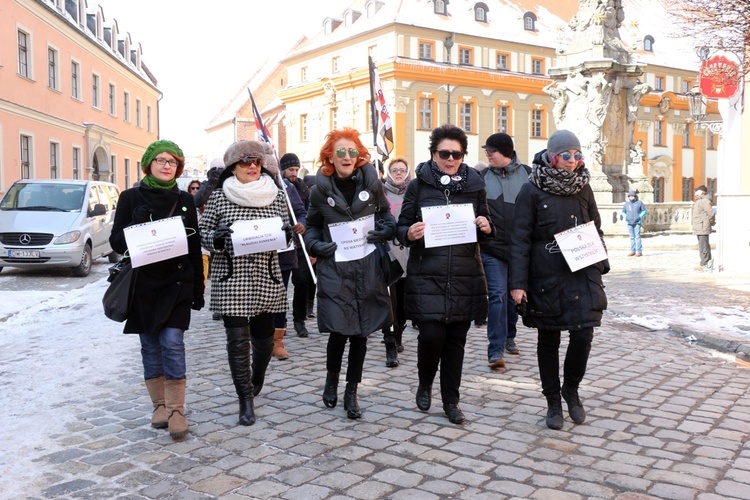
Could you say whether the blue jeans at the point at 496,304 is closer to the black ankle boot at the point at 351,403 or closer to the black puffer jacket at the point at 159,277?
the black ankle boot at the point at 351,403

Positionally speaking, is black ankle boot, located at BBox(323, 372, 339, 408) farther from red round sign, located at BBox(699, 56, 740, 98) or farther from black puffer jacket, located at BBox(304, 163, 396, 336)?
red round sign, located at BBox(699, 56, 740, 98)

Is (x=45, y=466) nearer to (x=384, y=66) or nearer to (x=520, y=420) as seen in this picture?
(x=520, y=420)

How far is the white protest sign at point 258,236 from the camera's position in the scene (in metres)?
5.18

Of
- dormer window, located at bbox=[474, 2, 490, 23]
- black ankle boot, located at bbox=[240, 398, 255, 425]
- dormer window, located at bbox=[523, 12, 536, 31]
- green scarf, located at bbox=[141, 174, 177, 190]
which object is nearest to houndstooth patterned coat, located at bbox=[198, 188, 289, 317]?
green scarf, located at bbox=[141, 174, 177, 190]

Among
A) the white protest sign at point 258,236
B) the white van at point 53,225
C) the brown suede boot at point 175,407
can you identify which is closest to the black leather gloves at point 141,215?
the white protest sign at point 258,236

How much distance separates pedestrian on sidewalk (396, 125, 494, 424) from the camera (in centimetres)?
520

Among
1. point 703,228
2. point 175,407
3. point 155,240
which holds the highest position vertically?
point 155,240

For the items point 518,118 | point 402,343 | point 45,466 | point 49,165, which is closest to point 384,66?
point 518,118

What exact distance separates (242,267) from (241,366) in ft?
2.21

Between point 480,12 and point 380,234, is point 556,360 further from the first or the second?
point 480,12

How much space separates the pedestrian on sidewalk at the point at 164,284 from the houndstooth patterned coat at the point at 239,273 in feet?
0.53

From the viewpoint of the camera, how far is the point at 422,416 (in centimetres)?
545

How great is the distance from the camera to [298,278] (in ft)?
28.5

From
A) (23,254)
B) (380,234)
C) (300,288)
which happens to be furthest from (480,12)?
(380,234)
